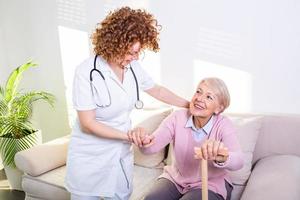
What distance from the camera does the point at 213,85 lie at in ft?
5.49

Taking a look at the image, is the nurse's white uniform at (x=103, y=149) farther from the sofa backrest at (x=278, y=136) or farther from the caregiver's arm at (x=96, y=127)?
the sofa backrest at (x=278, y=136)

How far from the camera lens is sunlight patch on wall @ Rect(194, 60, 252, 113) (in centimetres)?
219

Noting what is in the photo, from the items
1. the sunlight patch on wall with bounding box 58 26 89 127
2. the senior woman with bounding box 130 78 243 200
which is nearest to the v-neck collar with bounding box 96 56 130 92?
the senior woman with bounding box 130 78 243 200

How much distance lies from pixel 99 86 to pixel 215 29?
1055 millimetres

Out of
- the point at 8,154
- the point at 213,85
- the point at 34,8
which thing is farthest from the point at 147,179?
the point at 34,8

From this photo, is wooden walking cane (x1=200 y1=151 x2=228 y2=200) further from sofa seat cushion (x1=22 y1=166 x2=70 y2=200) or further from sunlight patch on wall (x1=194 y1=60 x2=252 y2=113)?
sofa seat cushion (x1=22 y1=166 x2=70 y2=200)

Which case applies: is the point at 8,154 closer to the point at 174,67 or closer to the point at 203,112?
the point at 174,67

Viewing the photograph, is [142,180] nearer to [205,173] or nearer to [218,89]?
[218,89]

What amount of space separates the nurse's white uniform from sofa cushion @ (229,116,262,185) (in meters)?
0.67

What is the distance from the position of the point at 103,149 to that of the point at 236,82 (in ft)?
3.61

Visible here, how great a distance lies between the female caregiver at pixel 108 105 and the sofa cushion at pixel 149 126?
0.56 metres

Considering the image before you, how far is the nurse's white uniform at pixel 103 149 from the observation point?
1451mm

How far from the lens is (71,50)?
2.79 m

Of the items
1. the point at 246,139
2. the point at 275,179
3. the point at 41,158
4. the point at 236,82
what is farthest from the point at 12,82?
the point at 275,179
